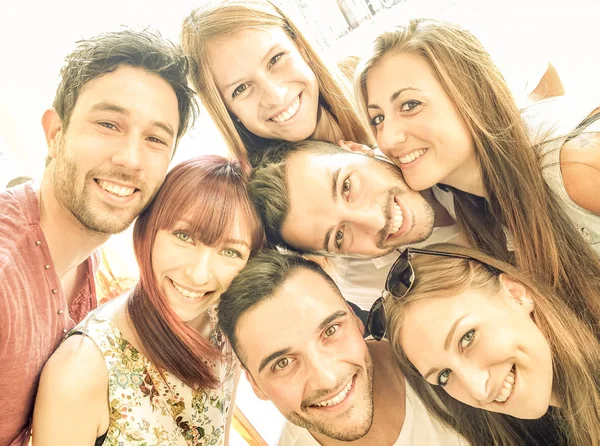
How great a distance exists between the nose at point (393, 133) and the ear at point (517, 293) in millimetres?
497

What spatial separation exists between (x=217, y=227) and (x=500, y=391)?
0.90 metres

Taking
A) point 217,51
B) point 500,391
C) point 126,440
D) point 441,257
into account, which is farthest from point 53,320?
point 500,391

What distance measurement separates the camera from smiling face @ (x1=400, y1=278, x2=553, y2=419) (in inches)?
52.9

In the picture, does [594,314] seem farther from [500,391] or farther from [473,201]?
[473,201]

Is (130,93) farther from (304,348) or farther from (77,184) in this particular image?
(304,348)

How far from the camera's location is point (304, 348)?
1.48 m

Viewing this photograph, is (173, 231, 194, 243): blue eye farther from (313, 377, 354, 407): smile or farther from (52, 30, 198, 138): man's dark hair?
(313, 377, 354, 407): smile

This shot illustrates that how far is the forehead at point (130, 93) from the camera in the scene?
1535 millimetres

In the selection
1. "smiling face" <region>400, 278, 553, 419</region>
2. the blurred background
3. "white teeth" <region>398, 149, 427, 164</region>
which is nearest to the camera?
"smiling face" <region>400, 278, 553, 419</region>

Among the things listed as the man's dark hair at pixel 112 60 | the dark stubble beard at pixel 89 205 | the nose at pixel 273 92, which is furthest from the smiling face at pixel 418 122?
the dark stubble beard at pixel 89 205

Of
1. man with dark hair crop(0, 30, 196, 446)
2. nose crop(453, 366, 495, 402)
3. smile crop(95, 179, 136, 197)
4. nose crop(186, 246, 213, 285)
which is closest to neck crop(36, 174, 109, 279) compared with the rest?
man with dark hair crop(0, 30, 196, 446)

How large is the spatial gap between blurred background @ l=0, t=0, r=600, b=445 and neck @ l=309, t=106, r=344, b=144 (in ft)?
1.64

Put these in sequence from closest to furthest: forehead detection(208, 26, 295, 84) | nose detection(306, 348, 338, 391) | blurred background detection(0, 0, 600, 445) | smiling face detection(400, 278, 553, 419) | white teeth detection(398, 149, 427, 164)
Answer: smiling face detection(400, 278, 553, 419) < nose detection(306, 348, 338, 391) < white teeth detection(398, 149, 427, 164) < forehead detection(208, 26, 295, 84) < blurred background detection(0, 0, 600, 445)

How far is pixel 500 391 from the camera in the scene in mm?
1364
